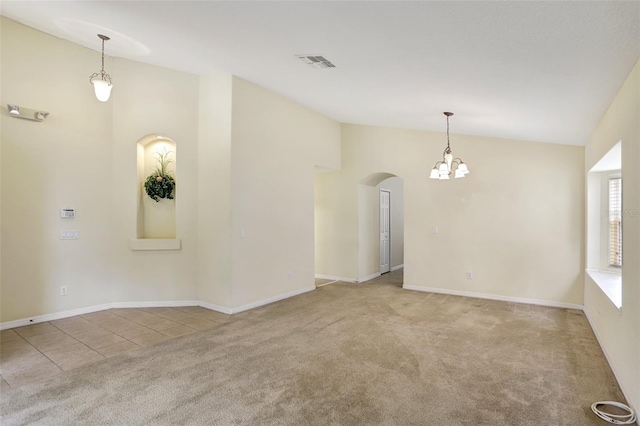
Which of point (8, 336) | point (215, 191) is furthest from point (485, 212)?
point (8, 336)

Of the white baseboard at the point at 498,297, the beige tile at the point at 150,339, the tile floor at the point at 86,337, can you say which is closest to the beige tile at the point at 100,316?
the tile floor at the point at 86,337

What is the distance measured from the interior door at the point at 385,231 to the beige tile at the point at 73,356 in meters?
5.98

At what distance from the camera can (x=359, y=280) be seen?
23.9 feet

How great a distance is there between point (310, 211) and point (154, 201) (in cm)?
263

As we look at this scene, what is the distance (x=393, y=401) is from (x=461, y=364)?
102 centimetres

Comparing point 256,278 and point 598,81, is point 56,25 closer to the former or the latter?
point 256,278

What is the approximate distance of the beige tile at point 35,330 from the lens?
411 cm

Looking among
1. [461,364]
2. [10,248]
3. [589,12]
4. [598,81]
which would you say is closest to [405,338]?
[461,364]

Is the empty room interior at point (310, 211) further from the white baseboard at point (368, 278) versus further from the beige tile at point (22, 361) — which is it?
the white baseboard at point (368, 278)

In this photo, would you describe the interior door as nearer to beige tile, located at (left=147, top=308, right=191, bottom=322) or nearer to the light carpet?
the light carpet

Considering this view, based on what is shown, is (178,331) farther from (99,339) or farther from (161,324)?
(99,339)

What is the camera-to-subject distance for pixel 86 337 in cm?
400

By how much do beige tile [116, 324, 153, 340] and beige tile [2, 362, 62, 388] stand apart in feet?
2.63

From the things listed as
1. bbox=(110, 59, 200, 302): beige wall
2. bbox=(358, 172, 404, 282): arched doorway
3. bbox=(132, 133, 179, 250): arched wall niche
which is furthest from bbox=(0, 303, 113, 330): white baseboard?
bbox=(358, 172, 404, 282): arched doorway
